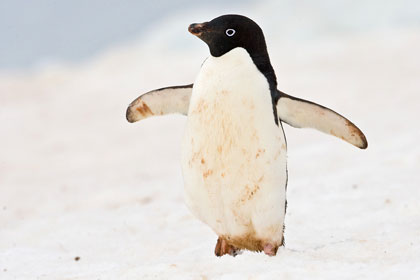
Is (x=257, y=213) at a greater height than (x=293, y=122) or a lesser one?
lesser

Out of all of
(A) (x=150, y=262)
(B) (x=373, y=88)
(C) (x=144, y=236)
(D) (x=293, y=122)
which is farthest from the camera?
(B) (x=373, y=88)

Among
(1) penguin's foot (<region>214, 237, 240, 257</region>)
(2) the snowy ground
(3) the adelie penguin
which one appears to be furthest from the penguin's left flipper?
(1) penguin's foot (<region>214, 237, 240, 257</region>)

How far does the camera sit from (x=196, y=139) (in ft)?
10.9

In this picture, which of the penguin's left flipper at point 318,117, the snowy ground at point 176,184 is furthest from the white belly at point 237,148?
the snowy ground at point 176,184

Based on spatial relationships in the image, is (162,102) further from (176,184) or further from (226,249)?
(176,184)

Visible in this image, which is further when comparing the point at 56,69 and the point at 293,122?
the point at 56,69

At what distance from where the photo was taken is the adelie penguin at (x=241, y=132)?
323 cm

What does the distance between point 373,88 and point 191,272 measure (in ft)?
37.8

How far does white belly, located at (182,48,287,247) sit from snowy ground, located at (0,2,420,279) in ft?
0.81

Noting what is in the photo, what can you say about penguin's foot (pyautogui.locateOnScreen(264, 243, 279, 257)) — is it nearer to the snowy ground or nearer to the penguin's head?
the snowy ground

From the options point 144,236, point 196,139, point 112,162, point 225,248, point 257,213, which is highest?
point 196,139

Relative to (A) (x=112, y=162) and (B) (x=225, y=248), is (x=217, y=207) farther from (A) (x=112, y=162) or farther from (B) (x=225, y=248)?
(A) (x=112, y=162)

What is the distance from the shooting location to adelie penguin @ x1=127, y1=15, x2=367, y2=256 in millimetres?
3227

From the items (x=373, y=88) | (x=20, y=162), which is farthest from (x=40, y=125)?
(x=373, y=88)
